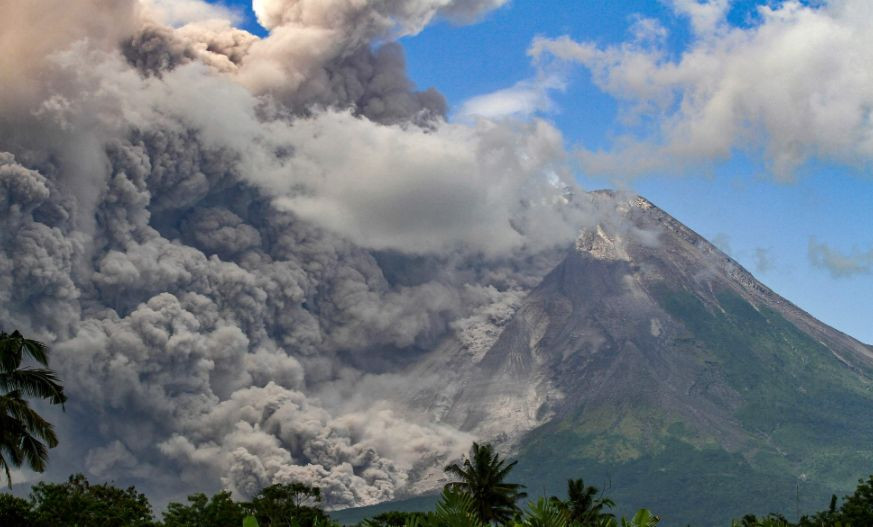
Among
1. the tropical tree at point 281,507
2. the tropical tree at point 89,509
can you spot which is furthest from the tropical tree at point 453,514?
the tropical tree at point 281,507

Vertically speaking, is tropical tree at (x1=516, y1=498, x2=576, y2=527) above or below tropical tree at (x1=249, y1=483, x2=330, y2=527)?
below

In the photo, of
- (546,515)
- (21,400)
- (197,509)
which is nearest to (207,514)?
(197,509)

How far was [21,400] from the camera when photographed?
837 inches

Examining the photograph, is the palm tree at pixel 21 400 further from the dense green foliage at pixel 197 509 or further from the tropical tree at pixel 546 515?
the dense green foliage at pixel 197 509

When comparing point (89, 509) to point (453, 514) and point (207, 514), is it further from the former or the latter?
point (453, 514)

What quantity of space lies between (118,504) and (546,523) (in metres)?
62.1

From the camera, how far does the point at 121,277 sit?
652 feet

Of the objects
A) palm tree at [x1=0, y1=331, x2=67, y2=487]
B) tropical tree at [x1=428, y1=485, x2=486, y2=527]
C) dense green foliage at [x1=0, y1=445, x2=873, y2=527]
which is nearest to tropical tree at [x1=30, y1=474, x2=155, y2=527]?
dense green foliage at [x1=0, y1=445, x2=873, y2=527]

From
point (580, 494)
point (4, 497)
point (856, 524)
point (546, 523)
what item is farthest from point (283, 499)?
point (546, 523)

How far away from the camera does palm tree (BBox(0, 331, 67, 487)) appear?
21.1 meters

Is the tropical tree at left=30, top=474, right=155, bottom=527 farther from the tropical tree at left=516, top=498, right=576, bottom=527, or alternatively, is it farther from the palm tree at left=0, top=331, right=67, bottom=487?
the tropical tree at left=516, top=498, right=576, bottom=527

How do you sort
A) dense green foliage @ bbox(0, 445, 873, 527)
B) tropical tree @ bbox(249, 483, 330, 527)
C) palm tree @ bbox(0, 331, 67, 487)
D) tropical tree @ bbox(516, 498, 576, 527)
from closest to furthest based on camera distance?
tropical tree @ bbox(516, 498, 576, 527)
palm tree @ bbox(0, 331, 67, 487)
dense green foliage @ bbox(0, 445, 873, 527)
tropical tree @ bbox(249, 483, 330, 527)

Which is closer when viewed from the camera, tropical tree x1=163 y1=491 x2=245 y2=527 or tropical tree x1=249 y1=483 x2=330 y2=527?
tropical tree x1=163 y1=491 x2=245 y2=527

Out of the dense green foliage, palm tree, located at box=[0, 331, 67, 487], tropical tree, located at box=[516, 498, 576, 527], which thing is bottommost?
tropical tree, located at box=[516, 498, 576, 527]
